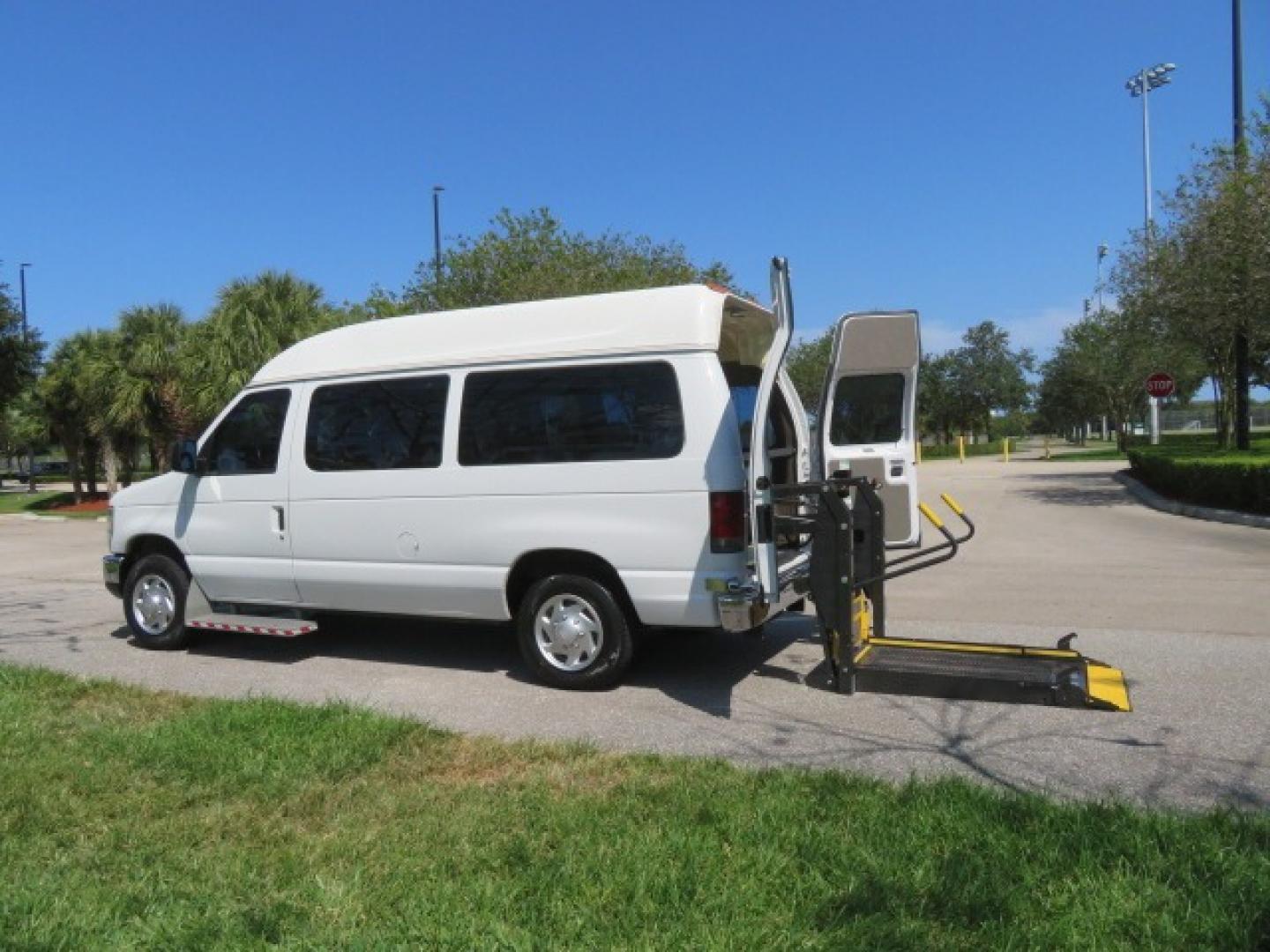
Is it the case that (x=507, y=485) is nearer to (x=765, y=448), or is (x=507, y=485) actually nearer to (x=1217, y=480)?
(x=765, y=448)

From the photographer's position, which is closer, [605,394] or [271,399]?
[605,394]

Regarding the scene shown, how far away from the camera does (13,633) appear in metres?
8.81

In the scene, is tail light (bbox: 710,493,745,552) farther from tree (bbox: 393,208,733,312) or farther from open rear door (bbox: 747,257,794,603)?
tree (bbox: 393,208,733,312)

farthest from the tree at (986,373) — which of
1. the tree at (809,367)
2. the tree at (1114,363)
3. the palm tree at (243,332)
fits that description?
the palm tree at (243,332)

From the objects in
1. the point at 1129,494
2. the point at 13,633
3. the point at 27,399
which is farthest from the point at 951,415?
the point at 13,633

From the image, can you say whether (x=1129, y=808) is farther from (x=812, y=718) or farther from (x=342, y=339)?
(x=342, y=339)

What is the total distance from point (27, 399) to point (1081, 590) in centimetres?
3674

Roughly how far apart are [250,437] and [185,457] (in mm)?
547

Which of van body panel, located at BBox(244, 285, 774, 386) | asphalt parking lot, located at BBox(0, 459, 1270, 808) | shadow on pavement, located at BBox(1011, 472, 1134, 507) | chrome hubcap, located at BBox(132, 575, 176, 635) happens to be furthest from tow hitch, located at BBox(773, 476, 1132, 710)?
shadow on pavement, located at BBox(1011, 472, 1134, 507)

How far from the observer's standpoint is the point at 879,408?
33.7 feet

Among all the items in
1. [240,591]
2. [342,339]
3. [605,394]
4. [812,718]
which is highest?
[342,339]

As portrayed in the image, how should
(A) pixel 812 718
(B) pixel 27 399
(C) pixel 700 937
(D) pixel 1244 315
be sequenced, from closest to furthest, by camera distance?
(C) pixel 700 937 < (A) pixel 812 718 < (D) pixel 1244 315 < (B) pixel 27 399

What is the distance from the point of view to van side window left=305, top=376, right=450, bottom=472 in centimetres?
654

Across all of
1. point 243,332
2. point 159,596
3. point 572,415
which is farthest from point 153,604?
point 243,332
